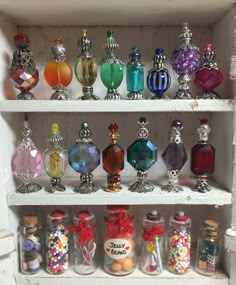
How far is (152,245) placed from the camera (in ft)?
2.43

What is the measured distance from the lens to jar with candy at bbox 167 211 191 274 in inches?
28.7

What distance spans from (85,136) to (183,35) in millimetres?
304

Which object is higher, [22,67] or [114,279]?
[22,67]

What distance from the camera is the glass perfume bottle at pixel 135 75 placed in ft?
2.29

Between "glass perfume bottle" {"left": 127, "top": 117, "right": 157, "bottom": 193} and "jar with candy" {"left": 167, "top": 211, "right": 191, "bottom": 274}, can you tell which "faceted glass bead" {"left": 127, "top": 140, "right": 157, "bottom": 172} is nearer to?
"glass perfume bottle" {"left": 127, "top": 117, "right": 157, "bottom": 193}

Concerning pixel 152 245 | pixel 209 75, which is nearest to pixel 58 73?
pixel 209 75

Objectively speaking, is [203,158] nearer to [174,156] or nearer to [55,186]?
[174,156]

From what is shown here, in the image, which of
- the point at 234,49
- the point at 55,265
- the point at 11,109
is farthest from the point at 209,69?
the point at 55,265

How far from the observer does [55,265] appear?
73 cm

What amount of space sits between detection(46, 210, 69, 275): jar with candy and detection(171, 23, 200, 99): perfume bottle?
390 millimetres

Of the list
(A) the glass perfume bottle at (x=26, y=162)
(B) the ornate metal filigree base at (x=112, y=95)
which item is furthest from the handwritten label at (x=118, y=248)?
(B) the ornate metal filigree base at (x=112, y=95)

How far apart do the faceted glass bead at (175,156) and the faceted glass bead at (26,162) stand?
0.29 m

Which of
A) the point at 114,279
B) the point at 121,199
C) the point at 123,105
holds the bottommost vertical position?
the point at 114,279

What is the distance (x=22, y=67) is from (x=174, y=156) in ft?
1.24
